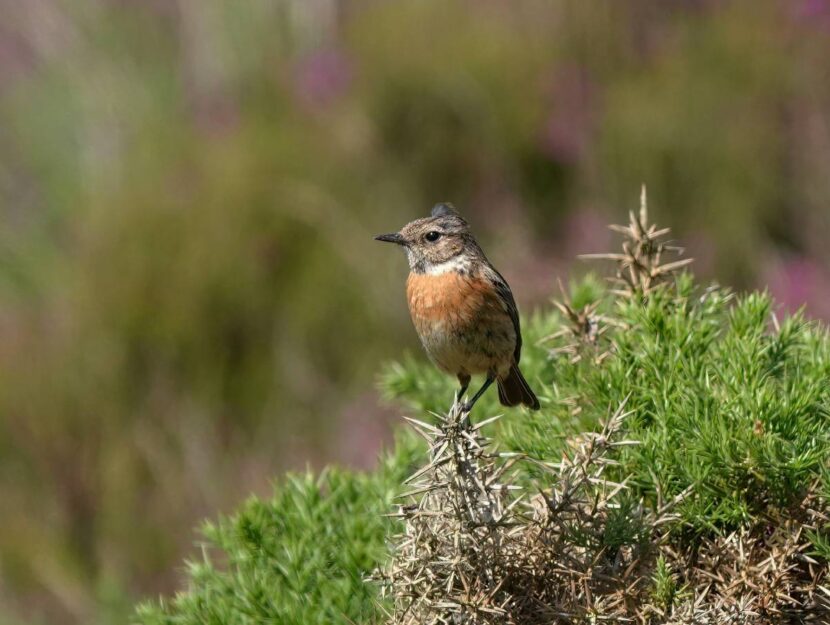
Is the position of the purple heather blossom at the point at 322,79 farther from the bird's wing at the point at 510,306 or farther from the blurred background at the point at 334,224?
the bird's wing at the point at 510,306

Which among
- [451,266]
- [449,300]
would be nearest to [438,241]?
[451,266]

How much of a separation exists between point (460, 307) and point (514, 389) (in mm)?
440

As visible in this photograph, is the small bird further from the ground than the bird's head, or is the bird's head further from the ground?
the bird's head

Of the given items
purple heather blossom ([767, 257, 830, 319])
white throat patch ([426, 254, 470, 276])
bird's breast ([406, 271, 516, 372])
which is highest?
purple heather blossom ([767, 257, 830, 319])

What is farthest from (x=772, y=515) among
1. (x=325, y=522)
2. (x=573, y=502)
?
(x=325, y=522)

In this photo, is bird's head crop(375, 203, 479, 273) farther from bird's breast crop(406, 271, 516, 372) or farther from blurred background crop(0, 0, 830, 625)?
blurred background crop(0, 0, 830, 625)

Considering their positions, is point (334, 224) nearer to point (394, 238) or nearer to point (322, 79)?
point (322, 79)

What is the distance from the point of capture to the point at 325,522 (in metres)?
3.08

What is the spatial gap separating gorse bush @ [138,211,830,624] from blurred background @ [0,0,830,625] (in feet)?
15.9

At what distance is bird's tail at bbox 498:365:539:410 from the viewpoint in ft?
11.6

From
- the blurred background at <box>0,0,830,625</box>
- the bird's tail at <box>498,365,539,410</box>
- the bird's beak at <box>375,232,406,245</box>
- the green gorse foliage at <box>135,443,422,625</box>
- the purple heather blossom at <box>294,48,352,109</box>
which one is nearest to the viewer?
the green gorse foliage at <box>135,443,422,625</box>

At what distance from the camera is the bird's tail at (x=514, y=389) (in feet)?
11.6

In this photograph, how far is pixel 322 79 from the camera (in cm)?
1091

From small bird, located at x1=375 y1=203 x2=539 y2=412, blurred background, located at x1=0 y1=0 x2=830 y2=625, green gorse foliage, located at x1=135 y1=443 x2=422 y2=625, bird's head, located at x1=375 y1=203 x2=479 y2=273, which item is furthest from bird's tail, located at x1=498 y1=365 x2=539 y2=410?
blurred background, located at x1=0 y1=0 x2=830 y2=625
